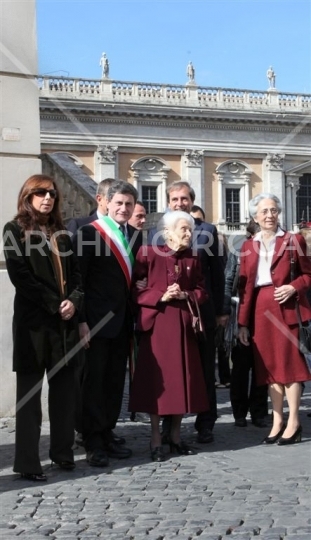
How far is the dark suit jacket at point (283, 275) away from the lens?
661 centimetres

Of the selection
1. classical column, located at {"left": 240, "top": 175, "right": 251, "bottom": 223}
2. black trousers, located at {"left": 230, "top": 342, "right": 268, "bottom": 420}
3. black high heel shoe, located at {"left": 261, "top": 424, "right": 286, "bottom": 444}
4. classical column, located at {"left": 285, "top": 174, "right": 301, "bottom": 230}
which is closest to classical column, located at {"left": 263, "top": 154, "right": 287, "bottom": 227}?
classical column, located at {"left": 285, "top": 174, "right": 301, "bottom": 230}

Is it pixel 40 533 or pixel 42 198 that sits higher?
pixel 42 198

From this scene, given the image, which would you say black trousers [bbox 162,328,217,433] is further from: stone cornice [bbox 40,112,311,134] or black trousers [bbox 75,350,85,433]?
stone cornice [bbox 40,112,311,134]

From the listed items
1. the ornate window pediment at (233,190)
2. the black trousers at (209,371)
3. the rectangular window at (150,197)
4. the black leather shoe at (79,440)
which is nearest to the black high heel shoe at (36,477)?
the black leather shoe at (79,440)

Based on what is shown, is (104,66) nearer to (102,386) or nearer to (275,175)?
(275,175)

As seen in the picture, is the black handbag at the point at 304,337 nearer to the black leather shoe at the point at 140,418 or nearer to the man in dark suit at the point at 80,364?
the man in dark suit at the point at 80,364

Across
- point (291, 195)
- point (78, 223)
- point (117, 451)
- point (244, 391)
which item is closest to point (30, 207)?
point (78, 223)

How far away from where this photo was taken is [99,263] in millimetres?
6086

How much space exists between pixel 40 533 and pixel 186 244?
242cm

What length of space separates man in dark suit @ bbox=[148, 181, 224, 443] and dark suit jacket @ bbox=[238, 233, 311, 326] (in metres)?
0.20

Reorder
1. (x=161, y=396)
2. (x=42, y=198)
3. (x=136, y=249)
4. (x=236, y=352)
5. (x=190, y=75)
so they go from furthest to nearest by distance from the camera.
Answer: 1. (x=190, y=75)
2. (x=236, y=352)
3. (x=136, y=249)
4. (x=161, y=396)
5. (x=42, y=198)

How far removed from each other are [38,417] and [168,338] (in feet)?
3.35

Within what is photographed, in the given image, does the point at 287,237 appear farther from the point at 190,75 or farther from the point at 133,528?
the point at 190,75

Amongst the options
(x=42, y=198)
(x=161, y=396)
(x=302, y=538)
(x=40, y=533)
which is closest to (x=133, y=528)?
(x=40, y=533)
